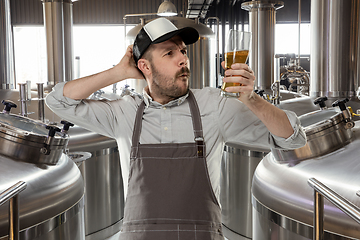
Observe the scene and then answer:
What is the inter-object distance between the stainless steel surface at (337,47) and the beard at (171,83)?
2.09m

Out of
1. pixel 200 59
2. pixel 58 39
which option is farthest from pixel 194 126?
pixel 58 39

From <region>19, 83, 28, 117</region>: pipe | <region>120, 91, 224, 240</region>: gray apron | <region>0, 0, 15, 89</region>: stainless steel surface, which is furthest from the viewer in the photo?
<region>0, 0, 15, 89</region>: stainless steel surface

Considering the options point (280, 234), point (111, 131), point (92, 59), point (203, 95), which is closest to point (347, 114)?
point (280, 234)

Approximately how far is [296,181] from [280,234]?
0.25m

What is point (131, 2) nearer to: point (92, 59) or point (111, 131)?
point (92, 59)

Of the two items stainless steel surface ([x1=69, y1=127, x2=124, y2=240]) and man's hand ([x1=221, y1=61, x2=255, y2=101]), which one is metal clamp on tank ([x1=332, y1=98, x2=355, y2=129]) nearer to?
man's hand ([x1=221, y1=61, x2=255, y2=101])

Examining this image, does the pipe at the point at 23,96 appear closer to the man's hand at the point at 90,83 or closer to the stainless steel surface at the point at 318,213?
the man's hand at the point at 90,83

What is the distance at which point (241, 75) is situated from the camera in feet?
3.39

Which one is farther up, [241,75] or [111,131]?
[241,75]

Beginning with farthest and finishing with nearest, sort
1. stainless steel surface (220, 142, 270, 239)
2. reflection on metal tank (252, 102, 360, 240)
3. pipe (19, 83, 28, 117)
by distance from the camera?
stainless steel surface (220, 142, 270, 239), pipe (19, 83, 28, 117), reflection on metal tank (252, 102, 360, 240)

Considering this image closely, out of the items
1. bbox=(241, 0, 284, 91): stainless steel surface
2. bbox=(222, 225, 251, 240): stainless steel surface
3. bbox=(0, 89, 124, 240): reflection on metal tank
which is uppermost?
bbox=(241, 0, 284, 91): stainless steel surface

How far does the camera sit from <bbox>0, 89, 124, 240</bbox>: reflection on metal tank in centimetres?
319

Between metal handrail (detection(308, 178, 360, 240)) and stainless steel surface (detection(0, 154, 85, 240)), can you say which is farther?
stainless steel surface (detection(0, 154, 85, 240))

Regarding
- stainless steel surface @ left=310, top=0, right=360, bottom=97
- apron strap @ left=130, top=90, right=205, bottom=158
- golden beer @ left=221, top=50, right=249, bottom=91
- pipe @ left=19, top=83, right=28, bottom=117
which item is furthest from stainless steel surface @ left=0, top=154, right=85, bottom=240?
stainless steel surface @ left=310, top=0, right=360, bottom=97
